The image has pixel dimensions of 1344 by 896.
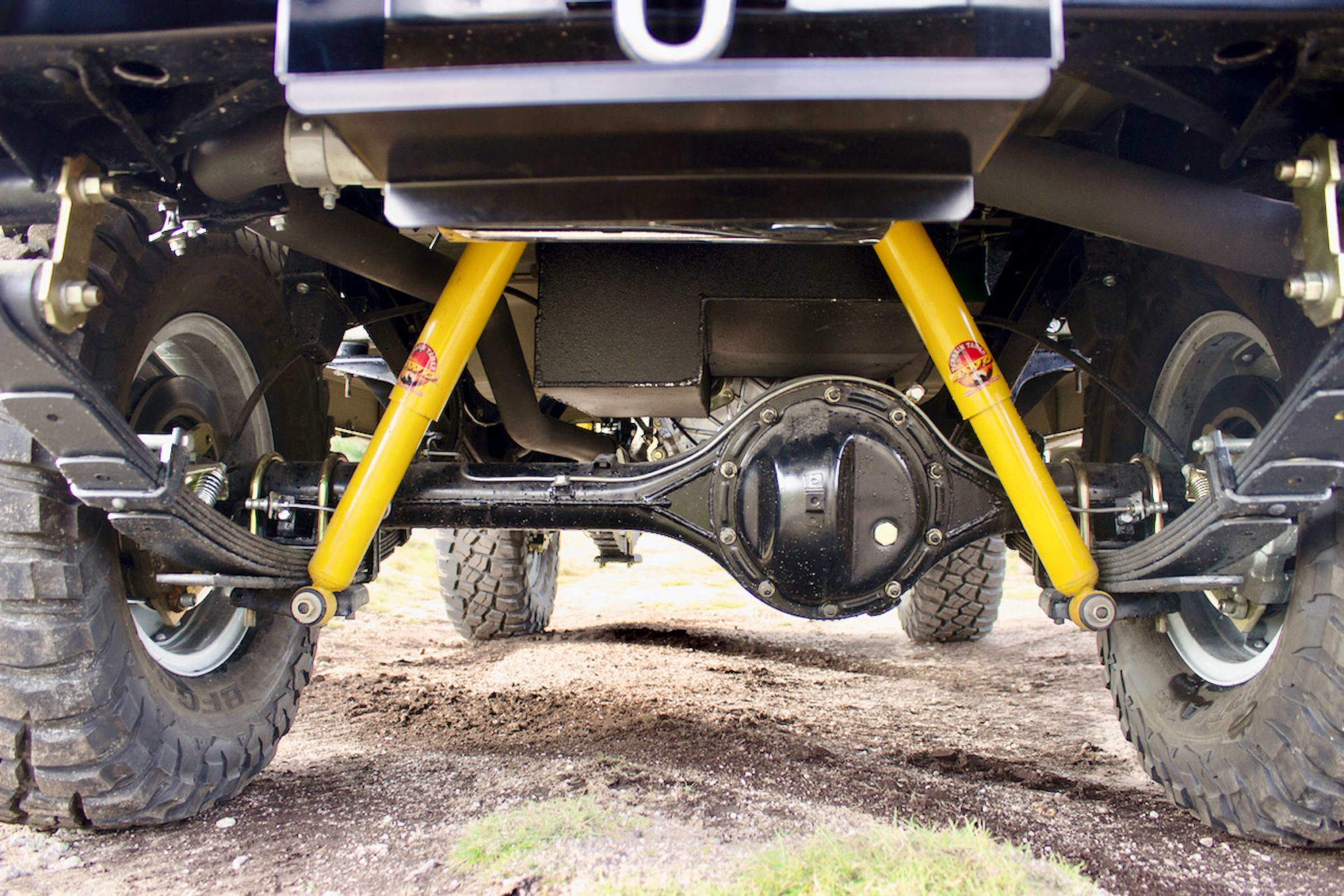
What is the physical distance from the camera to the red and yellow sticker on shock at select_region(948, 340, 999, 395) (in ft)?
4.76

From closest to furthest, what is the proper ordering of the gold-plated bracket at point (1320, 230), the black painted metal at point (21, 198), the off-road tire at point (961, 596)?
the gold-plated bracket at point (1320, 230) < the black painted metal at point (21, 198) < the off-road tire at point (961, 596)

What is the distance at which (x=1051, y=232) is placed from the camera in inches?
68.7

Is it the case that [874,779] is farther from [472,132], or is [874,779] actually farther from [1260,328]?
[472,132]

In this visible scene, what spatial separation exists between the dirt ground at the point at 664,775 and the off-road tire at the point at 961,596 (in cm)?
48

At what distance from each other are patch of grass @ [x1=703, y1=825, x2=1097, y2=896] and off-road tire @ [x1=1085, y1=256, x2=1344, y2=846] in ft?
1.15

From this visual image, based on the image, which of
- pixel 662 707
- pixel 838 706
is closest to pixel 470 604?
pixel 662 707

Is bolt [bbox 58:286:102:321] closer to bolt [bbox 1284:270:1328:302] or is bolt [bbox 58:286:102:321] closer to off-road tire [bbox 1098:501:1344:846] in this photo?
bolt [bbox 1284:270:1328:302]

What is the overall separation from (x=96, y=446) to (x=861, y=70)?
3.61 ft

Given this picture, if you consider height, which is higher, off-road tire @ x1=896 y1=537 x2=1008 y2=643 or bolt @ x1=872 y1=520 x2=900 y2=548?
bolt @ x1=872 y1=520 x2=900 y2=548

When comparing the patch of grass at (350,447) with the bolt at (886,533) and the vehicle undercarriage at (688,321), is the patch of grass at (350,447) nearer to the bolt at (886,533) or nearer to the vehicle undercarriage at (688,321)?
the vehicle undercarriage at (688,321)

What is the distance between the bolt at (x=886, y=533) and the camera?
1.59 m

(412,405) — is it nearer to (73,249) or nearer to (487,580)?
(73,249)

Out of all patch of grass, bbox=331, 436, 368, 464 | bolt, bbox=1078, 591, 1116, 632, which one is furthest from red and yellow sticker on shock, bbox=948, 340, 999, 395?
patch of grass, bbox=331, 436, 368, 464

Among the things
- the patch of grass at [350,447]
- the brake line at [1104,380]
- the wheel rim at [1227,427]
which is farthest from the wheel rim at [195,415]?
the patch of grass at [350,447]
